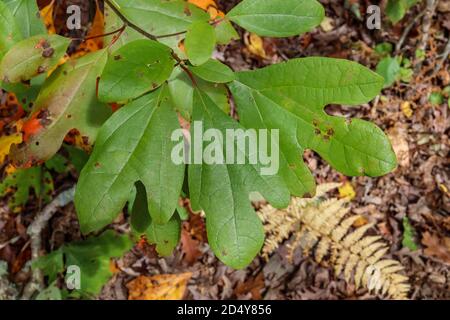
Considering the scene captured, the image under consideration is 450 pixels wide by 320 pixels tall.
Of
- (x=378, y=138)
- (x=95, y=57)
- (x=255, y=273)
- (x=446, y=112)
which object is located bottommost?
(x=255, y=273)

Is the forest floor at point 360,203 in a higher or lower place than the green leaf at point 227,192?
lower

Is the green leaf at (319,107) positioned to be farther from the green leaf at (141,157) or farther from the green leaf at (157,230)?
the green leaf at (157,230)

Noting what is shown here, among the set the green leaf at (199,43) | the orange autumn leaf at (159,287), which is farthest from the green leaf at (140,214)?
the orange autumn leaf at (159,287)

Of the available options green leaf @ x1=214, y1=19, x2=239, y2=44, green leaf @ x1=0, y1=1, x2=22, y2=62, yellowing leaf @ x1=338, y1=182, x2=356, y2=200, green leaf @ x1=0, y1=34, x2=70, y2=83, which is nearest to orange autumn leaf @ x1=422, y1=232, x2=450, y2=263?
yellowing leaf @ x1=338, y1=182, x2=356, y2=200

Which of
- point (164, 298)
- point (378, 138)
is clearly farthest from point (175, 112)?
point (164, 298)

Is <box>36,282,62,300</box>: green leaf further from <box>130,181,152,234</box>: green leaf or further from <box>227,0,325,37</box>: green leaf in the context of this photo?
<box>227,0,325,37</box>: green leaf

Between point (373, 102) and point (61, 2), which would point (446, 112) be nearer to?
point (373, 102)
